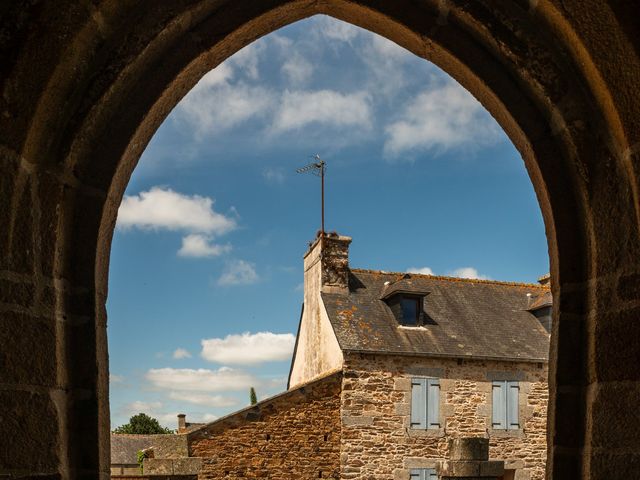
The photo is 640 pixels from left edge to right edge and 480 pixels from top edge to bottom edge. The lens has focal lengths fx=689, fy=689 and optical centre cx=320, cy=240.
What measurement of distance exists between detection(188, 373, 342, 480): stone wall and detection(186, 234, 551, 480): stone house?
0.02 metres

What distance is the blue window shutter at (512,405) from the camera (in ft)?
48.8

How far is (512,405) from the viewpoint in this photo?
14.9 m

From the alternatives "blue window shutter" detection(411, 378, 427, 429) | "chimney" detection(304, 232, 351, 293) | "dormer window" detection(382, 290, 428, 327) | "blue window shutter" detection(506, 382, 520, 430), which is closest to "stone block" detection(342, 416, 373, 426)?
"blue window shutter" detection(411, 378, 427, 429)

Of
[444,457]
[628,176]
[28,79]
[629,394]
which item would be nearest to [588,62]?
[628,176]

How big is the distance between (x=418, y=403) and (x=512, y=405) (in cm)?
216

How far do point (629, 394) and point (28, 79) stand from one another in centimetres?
206

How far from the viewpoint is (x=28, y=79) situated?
6.73 feet

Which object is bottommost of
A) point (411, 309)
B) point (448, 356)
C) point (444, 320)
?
point (448, 356)

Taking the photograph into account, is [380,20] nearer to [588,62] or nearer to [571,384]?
[588,62]

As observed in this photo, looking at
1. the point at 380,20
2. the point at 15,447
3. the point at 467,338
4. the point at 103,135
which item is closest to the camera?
the point at 15,447

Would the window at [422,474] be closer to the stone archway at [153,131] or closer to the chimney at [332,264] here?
the chimney at [332,264]

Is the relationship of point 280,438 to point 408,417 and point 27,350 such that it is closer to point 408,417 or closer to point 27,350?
point 408,417

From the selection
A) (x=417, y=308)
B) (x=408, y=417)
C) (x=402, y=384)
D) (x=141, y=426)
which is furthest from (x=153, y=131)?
(x=141, y=426)

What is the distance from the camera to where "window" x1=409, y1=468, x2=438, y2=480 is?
46.7 feet
